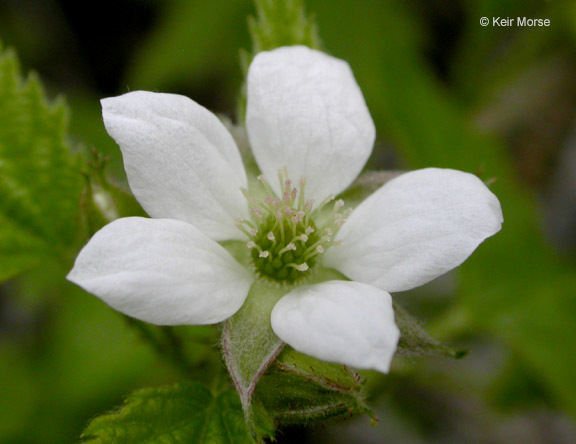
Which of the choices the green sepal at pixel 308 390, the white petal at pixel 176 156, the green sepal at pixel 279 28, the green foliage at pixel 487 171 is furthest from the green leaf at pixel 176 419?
the green foliage at pixel 487 171

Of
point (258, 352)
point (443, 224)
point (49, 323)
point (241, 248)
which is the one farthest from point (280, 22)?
point (49, 323)

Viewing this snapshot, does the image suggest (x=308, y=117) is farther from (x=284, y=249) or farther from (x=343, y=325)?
(x=343, y=325)

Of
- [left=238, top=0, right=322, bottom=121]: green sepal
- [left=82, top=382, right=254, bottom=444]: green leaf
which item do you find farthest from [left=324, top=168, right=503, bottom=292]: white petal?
[left=238, top=0, right=322, bottom=121]: green sepal

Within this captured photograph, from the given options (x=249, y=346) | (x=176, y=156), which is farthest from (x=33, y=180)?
(x=249, y=346)

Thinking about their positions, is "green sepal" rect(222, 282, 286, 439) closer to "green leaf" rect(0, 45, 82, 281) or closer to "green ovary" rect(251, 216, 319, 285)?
"green ovary" rect(251, 216, 319, 285)

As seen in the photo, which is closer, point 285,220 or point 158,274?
point 158,274

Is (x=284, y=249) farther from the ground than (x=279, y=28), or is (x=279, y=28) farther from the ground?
(x=279, y=28)
